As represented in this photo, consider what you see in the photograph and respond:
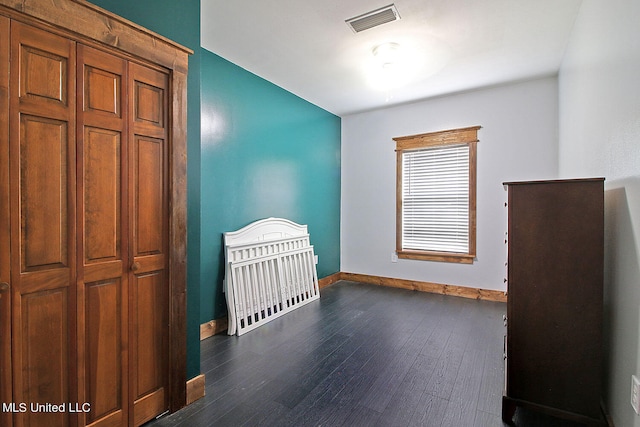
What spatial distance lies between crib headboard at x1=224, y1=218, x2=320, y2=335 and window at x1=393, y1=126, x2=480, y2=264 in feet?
5.12

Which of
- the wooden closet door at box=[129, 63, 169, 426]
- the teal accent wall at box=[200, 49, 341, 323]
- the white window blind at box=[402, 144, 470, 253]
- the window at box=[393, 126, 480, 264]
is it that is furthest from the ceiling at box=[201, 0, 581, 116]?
the wooden closet door at box=[129, 63, 169, 426]

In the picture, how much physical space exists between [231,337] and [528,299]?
2.46 meters

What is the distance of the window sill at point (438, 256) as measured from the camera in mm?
4145

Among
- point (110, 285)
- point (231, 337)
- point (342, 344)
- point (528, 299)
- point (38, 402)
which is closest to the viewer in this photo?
point (38, 402)

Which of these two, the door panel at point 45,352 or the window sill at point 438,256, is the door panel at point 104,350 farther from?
the window sill at point 438,256

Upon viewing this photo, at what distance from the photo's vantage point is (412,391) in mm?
2066

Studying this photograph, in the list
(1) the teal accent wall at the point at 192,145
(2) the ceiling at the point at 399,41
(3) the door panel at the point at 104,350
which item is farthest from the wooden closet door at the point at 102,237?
(2) the ceiling at the point at 399,41

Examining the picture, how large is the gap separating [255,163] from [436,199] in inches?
103

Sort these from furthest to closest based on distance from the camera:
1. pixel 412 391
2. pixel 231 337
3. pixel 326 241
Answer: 1. pixel 326 241
2. pixel 231 337
3. pixel 412 391

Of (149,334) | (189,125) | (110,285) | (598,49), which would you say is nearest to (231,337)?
(149,334)

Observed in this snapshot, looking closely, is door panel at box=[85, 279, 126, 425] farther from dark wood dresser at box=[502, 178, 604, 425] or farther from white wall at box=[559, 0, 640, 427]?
white wall at box=[559, 0, 640, 427]

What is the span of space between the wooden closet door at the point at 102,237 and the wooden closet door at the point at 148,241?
0.05 metres

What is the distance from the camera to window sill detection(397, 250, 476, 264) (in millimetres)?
4145

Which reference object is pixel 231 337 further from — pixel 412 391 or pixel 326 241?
pixel 326 241
